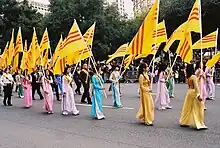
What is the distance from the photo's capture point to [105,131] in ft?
29.7

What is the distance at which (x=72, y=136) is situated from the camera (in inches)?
339

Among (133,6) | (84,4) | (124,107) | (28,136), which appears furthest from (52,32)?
(133,6)

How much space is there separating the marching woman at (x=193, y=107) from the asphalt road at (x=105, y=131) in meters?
0.25

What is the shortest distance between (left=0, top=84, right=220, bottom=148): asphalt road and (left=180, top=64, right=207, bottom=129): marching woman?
248 mm

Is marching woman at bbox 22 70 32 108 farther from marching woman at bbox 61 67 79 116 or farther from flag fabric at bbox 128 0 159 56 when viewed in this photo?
flag fabric at bbox 128 0 159 56

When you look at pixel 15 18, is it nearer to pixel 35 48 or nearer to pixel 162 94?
pixel 35 48

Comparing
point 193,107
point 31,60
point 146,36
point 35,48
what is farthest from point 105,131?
point 31,60

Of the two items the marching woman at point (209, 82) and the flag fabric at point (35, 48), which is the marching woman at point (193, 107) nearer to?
the marching woman at point (209, 82)

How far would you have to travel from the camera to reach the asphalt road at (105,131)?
7.65 m

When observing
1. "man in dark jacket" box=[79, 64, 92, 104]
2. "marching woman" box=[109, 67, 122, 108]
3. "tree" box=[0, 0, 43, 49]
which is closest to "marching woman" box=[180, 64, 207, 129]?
"marching woman" box=[109, 67, 122, 108]

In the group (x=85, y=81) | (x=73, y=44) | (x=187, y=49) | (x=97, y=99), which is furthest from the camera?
(x=85, y=81)

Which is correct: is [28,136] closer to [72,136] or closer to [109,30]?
[72,136]

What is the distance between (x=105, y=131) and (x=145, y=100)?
1483 millimetres

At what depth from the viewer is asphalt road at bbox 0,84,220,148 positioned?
765 centimetres
